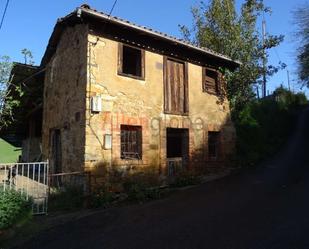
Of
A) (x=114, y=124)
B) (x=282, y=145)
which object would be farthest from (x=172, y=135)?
(x=282, y=145)

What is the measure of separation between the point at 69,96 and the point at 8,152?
13.1 m

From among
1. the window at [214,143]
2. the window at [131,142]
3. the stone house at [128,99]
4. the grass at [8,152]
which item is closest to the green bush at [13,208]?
the stone house at [128,99]

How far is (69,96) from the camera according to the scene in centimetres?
1123

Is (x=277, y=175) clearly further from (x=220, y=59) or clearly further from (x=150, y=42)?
(x=150, y=42)

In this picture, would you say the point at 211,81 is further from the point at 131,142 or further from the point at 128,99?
the point at 131,142

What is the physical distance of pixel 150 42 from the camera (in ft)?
38.5

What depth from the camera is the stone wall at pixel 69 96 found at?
1021 cm

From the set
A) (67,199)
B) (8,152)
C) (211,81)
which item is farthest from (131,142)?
(8,152)

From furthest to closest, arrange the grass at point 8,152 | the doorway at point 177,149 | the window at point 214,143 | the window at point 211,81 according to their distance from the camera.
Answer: the grass at point 8,152 < the window at point 214,143 < the window at point 211,81 < the doorway at point 177,149

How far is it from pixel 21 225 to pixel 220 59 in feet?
32.5

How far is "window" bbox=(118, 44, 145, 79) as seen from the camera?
35.6 feet

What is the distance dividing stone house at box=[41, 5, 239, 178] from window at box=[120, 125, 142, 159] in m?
0.03

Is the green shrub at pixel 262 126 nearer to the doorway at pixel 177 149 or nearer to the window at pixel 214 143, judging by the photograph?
the window at pixel 214 143

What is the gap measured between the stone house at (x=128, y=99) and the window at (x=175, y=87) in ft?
0.11
